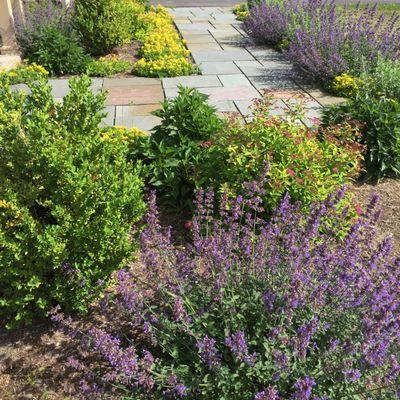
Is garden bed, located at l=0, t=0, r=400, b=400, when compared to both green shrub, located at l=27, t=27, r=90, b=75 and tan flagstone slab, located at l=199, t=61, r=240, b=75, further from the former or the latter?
green shrub, located at l=27, t=27, r=90, b=75

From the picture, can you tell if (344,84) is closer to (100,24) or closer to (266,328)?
Answer: (100,24)

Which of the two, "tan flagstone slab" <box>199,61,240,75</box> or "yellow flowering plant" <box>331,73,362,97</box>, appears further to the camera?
"tan flagstone slab" <box>199,61,240,75</box>

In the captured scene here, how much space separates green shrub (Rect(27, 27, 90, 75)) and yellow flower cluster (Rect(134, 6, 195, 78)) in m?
A: 0.98

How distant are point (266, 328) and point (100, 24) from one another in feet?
24.7

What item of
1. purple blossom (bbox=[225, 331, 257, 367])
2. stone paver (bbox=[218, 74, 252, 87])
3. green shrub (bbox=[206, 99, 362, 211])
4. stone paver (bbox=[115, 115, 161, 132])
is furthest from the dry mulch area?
stone paver (bbox=[218, 74, 252, 87])

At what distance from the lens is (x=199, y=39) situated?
1063 cm

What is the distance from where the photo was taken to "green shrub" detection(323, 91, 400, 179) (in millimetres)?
5043

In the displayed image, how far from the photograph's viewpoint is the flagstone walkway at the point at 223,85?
257 inches

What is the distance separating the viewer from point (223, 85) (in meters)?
7.67

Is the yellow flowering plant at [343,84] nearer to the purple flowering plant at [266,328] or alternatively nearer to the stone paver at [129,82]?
the stone paver at [129,82]

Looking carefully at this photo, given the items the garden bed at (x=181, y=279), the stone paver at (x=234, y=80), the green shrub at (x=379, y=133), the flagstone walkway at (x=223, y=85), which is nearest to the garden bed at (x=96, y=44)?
the flagstone walkway at (x=223, y=85)

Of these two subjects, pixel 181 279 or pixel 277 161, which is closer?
pixel 181 279

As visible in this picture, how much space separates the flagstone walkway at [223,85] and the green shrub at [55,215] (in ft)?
8.04

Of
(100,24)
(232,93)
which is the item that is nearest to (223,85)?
(232,93)
